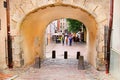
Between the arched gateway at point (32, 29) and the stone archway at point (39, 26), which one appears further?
the stone archway at point (39, 26)

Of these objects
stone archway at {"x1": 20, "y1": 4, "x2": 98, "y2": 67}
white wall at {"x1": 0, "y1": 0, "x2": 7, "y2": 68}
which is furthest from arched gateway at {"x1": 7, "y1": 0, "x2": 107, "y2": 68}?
white wall at {"x1": 0, "y1": 0, "x2": 7, "y2": 68}

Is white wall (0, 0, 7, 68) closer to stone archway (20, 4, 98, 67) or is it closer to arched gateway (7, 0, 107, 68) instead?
arched gateway (7, 0, 107, 68)

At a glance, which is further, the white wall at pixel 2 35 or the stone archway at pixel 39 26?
the stone archway at pixel 39 26

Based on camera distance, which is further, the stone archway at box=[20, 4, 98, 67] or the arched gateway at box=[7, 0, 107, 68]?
the stone archway at box=[20, 4, 98, 67]

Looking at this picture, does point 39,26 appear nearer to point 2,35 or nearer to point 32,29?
point 32,29

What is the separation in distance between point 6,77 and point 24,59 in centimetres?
269

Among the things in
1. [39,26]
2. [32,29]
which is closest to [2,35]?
[32,29]

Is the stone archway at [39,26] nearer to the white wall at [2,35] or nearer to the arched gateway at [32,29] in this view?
the arched gateway at [32,29]

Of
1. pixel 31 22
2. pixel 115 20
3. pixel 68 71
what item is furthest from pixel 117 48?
pixel 31 22

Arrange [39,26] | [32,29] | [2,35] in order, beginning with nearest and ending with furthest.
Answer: [2,35] < [32,29] < [39,26]

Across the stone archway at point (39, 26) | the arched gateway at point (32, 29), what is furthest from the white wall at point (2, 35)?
the stone archway at point (39, 26)

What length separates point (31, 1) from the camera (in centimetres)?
1116

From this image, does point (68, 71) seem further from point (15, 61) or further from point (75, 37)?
point (75, 37)

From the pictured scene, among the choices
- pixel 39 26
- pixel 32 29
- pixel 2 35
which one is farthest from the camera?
pixel 39 26
